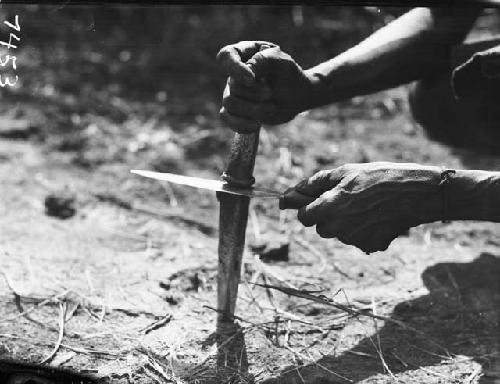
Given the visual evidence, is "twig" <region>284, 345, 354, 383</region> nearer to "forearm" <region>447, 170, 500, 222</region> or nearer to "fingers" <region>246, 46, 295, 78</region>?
"forearm" <region>447, 170, 500, 222</region>

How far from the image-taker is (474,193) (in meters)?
2.40

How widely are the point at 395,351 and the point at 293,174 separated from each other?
5.06 ft

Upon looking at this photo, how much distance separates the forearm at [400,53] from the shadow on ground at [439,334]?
31.8 inches

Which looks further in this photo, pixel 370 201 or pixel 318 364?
pixel 318 364

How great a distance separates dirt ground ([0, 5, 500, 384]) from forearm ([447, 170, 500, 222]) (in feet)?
1.65

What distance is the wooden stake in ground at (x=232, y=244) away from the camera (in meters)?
2.42

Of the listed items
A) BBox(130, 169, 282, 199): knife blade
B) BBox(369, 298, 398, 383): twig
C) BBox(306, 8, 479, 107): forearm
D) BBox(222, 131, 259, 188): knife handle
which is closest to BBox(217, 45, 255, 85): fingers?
BBox(222, 131, 259, 188): knife handle

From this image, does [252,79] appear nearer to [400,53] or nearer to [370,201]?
[370,201]

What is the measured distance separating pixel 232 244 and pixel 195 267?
0.55 m

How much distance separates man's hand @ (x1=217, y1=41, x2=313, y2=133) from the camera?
233 centimetres

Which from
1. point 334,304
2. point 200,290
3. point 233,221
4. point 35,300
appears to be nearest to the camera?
point 233,221

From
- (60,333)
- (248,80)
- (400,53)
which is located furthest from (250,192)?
(400,53)

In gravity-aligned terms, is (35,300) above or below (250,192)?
below

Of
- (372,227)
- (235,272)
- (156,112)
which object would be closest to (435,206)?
(372,227)
